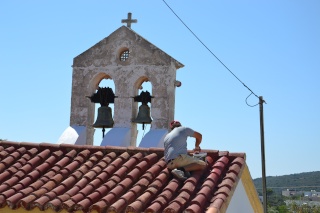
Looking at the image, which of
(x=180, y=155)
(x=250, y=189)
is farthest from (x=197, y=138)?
(x=250, y=189)

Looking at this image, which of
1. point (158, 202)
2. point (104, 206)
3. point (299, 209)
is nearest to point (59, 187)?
point (104, 206)

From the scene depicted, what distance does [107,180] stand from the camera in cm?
704

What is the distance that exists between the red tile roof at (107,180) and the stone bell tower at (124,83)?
117 cm

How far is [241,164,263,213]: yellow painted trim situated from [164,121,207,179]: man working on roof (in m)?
0.98

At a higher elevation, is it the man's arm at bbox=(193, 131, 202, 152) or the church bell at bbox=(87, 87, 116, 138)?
the church bell at bbox=(87, 87, 116, 138)

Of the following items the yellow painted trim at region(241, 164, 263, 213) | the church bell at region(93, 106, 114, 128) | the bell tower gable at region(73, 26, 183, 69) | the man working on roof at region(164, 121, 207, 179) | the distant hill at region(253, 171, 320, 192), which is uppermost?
the bell tower gable at region(73, 26, 183, 69)

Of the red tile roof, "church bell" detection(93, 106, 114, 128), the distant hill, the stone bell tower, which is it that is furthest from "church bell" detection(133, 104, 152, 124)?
the distant hill

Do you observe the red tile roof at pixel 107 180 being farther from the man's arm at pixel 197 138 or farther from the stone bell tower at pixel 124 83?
the stone bell tower at pixel 124 83

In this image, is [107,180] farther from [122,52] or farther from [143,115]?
[122,52]

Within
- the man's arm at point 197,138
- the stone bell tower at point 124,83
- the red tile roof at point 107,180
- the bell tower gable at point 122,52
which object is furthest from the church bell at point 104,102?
the man's arm at point 197,138

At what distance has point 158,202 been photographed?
6.14m

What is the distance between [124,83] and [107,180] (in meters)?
2.71

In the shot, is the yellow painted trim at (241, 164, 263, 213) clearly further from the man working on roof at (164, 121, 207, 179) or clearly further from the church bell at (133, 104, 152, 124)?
the church bell at (133, 104, 152, 124)

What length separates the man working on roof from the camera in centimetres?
680
